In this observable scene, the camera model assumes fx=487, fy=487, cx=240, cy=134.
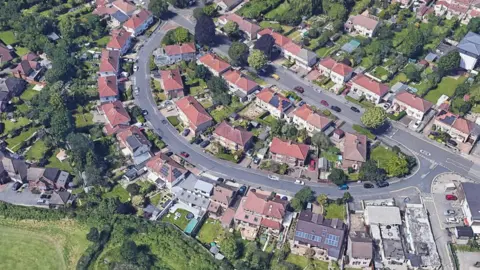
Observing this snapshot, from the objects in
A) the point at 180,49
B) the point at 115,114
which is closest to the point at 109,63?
the point at 180,49

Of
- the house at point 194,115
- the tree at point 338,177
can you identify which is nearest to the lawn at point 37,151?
the house at point 194,115

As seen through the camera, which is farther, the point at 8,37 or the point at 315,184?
the point at 8,37

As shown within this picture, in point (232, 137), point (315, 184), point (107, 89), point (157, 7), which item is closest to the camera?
point (315, 184)

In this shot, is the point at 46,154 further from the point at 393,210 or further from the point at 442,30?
the point at 442,30

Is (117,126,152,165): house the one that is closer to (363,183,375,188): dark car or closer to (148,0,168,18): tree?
(363,183,375,188): dark car

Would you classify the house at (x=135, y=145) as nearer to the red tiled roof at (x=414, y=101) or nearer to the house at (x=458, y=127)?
the red tiled roof at (x=414, y=101)

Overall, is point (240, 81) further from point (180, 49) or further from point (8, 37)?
point (8, 37)

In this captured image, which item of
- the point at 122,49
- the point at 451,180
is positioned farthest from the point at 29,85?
the point at 451,180
